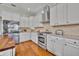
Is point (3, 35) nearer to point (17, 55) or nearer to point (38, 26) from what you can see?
point (17, 55)

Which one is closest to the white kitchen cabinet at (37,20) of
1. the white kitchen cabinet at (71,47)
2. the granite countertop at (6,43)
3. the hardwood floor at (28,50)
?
the hardwood floor at (28,50)

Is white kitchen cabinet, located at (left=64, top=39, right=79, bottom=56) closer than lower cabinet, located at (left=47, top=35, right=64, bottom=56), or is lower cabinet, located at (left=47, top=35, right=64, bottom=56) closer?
white kitchen cabinet, located at (left=64, top=39, right=79, bottom=56)

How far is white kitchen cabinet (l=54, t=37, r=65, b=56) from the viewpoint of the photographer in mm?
1745

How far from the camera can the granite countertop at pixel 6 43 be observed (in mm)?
1365

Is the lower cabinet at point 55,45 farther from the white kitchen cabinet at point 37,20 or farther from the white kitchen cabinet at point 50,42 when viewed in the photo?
the white kitchen cabinet at point 37,20

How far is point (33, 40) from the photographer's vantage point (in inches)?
68.5

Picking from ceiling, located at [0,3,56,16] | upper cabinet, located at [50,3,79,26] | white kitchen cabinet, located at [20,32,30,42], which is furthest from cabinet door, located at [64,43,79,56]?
ceiling, located at [0,3,56,16]

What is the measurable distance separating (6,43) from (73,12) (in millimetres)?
1355

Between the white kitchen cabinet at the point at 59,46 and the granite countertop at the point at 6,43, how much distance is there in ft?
2.72

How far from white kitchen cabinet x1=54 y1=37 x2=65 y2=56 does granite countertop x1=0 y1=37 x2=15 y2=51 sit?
0.83m

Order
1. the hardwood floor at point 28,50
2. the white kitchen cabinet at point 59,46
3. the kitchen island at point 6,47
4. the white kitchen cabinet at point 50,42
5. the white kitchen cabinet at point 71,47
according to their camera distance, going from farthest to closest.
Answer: the white kitchen cabinet at point 50,42
the white kitchen cabinet at point 59,46
the hardwood floor at point 28,50
the white kitchen cabinet at point 71,47
the kitchen island at point 6,47

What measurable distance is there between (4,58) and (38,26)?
770 millimetres

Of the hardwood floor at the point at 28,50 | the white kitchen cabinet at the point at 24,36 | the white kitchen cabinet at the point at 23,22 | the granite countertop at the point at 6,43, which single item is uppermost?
the white kitchen cabinet at the point at 23,22

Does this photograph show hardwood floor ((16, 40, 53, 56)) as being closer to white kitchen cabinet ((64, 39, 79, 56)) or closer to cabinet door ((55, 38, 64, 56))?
cabinet door ((55, 38, 64, 56))
